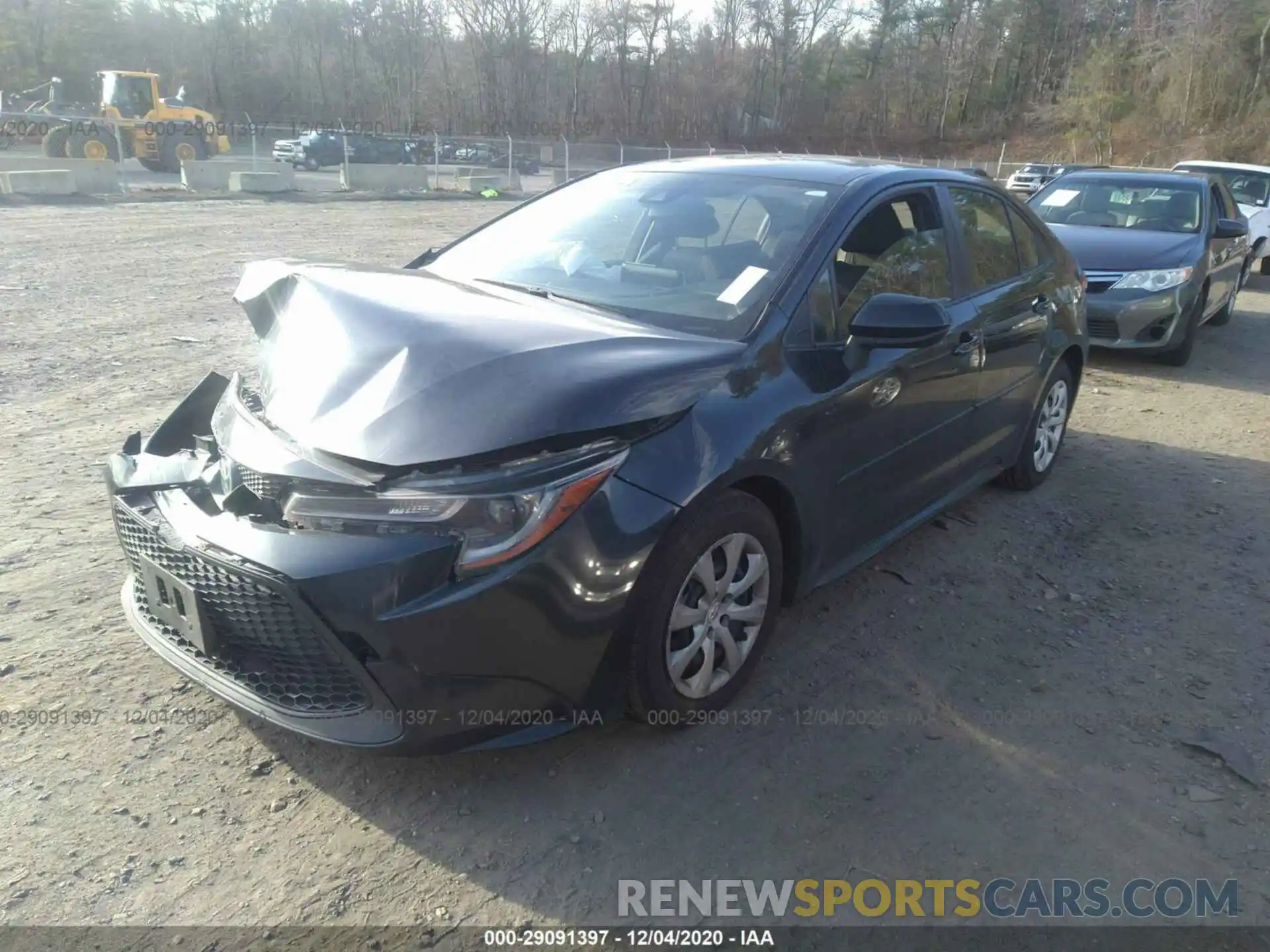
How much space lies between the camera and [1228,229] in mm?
9125

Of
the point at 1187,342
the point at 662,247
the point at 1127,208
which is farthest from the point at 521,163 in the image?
the point at 662,247

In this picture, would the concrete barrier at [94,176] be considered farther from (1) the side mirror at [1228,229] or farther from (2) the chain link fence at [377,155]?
(1) the side mirror at [1228,229]

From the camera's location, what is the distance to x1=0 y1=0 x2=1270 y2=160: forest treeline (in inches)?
2088

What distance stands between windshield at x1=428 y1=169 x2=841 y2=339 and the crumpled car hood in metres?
0.22

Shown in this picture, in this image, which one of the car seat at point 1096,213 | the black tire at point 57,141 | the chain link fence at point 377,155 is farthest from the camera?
the chain link fence at point 377,155

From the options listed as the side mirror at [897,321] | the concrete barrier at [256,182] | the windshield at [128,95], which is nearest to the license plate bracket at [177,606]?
the side mirror at [897,321]

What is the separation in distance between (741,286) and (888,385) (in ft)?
2.35

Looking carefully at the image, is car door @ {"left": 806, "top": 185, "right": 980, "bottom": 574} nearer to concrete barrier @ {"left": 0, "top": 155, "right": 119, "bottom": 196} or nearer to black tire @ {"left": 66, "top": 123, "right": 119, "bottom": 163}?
concrete barrier @ {"left": 0, "top": 155, "right": 119, "bottom": 196}

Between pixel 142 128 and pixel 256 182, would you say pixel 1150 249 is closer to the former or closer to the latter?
pixel 256 182

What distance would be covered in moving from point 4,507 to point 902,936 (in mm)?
4194

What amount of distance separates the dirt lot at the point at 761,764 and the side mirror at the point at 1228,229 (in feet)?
17.8

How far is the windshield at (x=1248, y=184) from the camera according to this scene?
1440 centimetres

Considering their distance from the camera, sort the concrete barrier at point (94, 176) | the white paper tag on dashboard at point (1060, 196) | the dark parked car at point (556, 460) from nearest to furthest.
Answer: the dark parked car at point (556, 460) < the white paper tag on dashboard at point (1060, 196) < the concrete barrier at point (94, 176)

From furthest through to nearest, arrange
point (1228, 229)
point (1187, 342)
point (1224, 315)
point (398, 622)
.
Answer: point (1224, 315) → point (1228, 229) → point (1187, 342) → point (398, 622)
